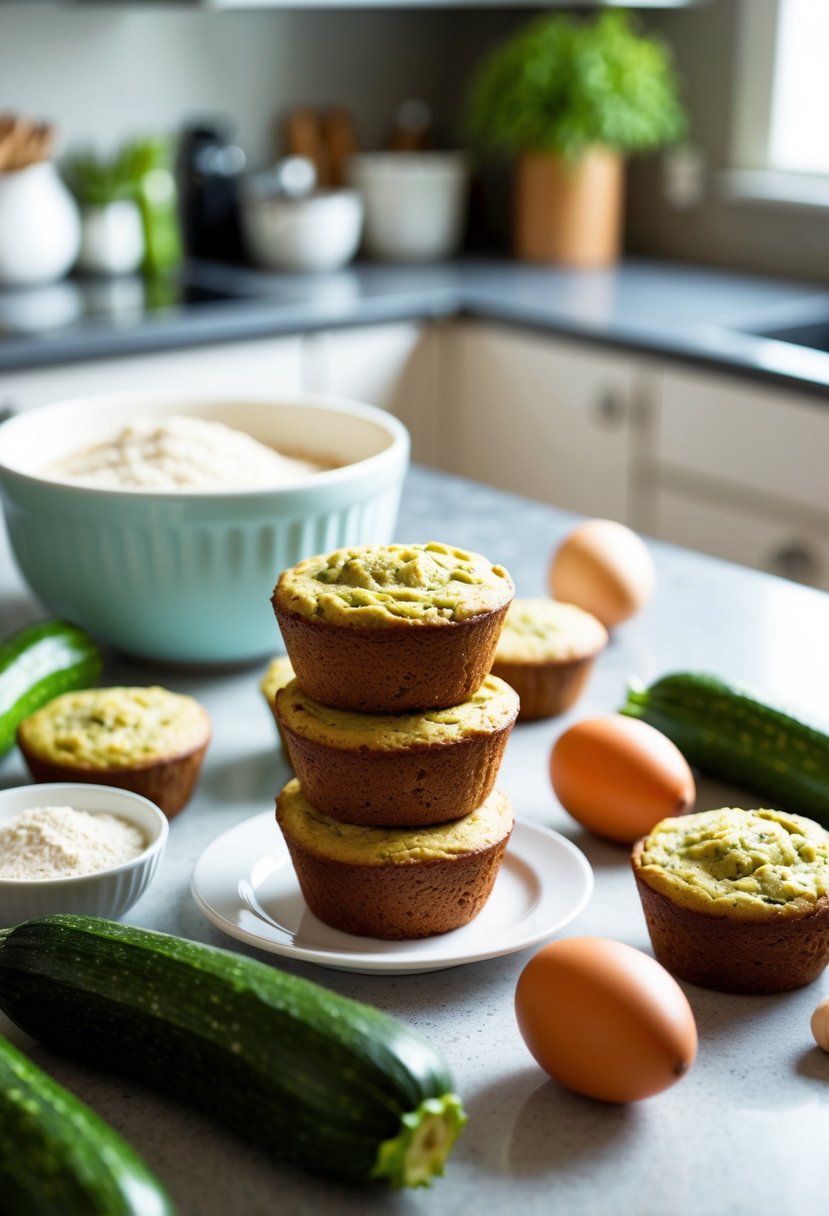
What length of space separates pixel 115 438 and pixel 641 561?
1.80 ft

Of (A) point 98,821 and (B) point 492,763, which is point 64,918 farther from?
(B) point 492,763

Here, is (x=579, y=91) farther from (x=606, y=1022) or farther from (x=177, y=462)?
(x=606, y=1022)

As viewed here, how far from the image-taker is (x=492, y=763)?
929 millimetres

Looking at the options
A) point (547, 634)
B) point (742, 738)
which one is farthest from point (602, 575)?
point (742, 738)

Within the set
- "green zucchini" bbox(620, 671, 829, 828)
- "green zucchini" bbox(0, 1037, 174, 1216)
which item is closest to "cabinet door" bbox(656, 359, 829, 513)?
"green zucchini" bbox(620, 671, 829, 828)

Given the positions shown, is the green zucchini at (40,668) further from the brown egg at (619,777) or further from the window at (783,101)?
the window at (783,101)

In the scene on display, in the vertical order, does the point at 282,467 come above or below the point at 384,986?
above

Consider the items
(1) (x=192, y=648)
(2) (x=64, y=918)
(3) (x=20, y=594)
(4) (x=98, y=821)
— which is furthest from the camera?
(3) (x=20, y=594)

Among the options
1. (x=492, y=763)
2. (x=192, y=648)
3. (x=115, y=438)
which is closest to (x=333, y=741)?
(x=492, y=763)

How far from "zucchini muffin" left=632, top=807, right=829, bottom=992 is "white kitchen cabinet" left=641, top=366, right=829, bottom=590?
1518 mm

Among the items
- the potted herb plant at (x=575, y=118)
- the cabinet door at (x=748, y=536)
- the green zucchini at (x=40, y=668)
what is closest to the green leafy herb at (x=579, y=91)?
the potted herb plant at (x=575, y=118)

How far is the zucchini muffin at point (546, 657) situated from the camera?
122cm

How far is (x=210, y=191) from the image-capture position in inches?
133

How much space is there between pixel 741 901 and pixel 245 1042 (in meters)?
0.33
